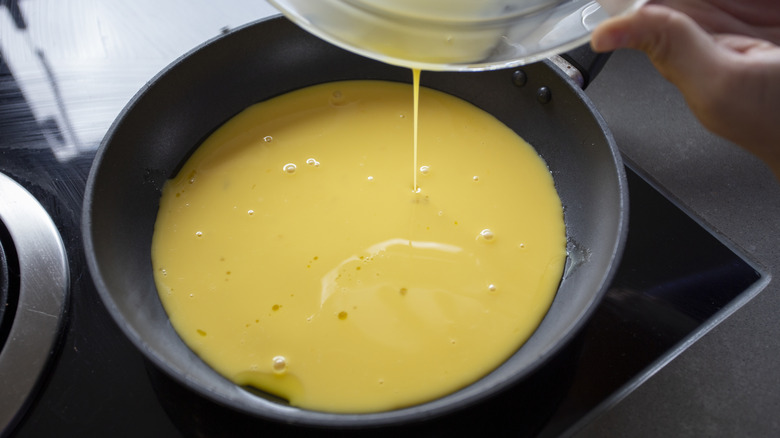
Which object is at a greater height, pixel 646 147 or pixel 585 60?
pixel 585 60

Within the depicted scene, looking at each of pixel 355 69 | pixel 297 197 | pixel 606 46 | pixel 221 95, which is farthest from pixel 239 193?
pixel 606 46

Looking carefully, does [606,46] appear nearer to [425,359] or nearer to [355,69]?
[425,359]

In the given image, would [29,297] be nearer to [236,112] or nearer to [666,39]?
[236,112]

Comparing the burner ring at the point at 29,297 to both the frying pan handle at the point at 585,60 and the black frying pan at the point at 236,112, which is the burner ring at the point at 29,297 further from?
the frying pan handle at the point at 585,60

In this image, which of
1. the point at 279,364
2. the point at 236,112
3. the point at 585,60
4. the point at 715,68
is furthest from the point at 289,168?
the point at 715,68

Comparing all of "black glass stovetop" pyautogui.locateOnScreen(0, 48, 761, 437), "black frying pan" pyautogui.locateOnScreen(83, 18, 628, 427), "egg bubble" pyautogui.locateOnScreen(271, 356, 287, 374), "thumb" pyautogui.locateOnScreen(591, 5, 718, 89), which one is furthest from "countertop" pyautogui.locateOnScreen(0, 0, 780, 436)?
"egg bubble" pyautogui.locateOnScreen(271, 356, 287, 374)

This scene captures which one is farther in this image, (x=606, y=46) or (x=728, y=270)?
(x=728, y=270)

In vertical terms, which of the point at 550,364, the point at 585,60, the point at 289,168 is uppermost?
the point at 585,60
